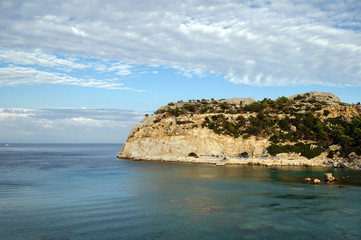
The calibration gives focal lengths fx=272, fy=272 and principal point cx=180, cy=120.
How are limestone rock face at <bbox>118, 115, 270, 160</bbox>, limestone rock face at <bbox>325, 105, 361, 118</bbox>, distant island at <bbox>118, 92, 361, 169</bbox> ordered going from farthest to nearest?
limestone rock face at <bbox>118, 115, 270, 160</bbox> → limestone rock face at <bbox>325, 105, 361, 118</bbox> → distant island at <bbox>118, 92, 361, 169</bbox>

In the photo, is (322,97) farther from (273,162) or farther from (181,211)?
(181,211)

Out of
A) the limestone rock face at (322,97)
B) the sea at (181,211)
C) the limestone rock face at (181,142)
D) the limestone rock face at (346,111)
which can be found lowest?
the sea at (181,211)

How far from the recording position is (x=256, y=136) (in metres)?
59.4

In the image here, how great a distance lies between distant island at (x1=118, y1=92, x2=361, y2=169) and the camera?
50.8m

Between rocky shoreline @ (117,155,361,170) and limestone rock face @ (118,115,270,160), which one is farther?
limestone rock face @ (118,115,270,160)

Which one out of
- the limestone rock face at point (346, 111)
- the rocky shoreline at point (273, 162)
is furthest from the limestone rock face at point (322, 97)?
the rocky shoreline at point (273, 162)

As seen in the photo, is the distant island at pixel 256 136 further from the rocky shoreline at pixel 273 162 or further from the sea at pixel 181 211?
the sea at pixel 181 211

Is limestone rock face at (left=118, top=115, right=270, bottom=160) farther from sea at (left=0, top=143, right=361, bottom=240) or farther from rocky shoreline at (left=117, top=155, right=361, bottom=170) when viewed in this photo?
sea at (left=0, top=143, right=361, bottom=240)

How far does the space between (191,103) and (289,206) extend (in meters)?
66.3

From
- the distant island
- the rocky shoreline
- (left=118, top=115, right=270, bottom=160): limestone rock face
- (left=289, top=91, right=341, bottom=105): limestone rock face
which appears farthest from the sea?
(left=289, top=91, right=341, bottom=105): limestone rock face

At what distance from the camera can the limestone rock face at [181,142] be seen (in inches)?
2325

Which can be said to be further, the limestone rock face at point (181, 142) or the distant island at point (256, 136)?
the limestone rock face at point (181, 142)

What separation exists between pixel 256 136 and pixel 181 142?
655 inches

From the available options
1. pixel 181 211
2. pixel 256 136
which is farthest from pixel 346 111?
pixel 181 211
